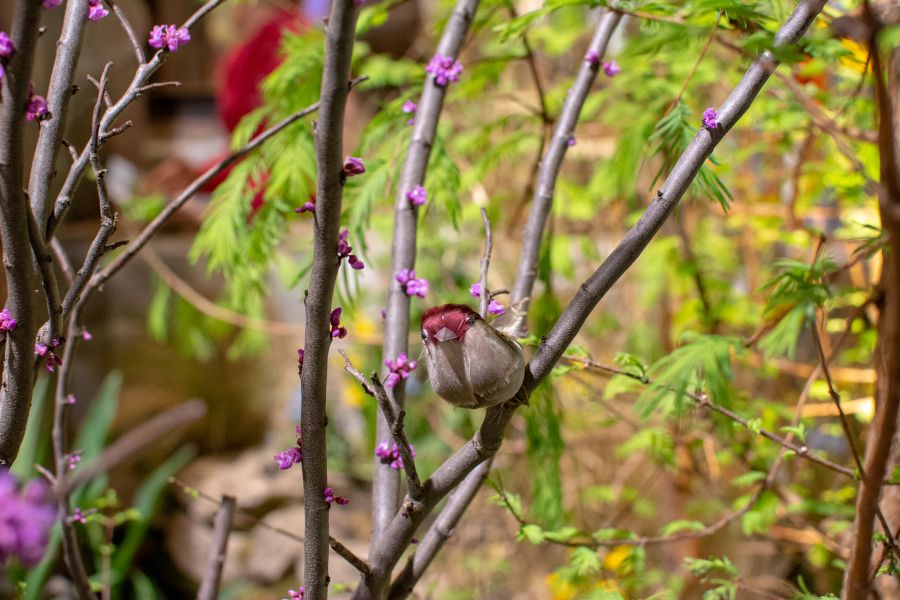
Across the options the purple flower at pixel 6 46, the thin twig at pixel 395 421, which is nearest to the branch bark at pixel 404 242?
the thin twig at pixel 395 421

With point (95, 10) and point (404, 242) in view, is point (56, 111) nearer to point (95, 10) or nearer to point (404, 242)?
point (95, 10)

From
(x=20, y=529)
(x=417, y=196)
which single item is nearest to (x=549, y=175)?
(x=417, y=196)

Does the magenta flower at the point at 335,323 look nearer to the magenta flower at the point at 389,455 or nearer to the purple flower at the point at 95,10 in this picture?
the magenta flower at the point at 389,455

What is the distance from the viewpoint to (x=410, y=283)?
0.57m

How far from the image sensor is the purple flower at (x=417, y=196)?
609 mm

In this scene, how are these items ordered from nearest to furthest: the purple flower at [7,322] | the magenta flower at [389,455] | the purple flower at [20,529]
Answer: the purple flower at [20,529]
the purple flower at [7,322]
the magenta flower at [389,455]

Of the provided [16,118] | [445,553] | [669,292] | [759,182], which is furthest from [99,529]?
[759,182]

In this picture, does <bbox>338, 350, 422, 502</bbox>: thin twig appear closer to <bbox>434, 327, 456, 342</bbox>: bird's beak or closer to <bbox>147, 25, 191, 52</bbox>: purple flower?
<bbox>434, 327, 456, 342</bbox>: bird's beak

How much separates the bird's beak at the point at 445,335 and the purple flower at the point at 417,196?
0.69 feet

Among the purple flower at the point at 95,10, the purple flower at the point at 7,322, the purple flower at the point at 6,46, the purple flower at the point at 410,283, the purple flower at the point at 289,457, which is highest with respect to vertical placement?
the purple flower at the point at 95,10

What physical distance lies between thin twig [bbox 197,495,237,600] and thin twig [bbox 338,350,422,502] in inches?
9.9

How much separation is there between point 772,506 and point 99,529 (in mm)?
1242

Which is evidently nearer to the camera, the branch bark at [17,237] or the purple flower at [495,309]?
the branch bark at [17,237]

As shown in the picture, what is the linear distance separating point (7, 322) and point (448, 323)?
0.76 feet
